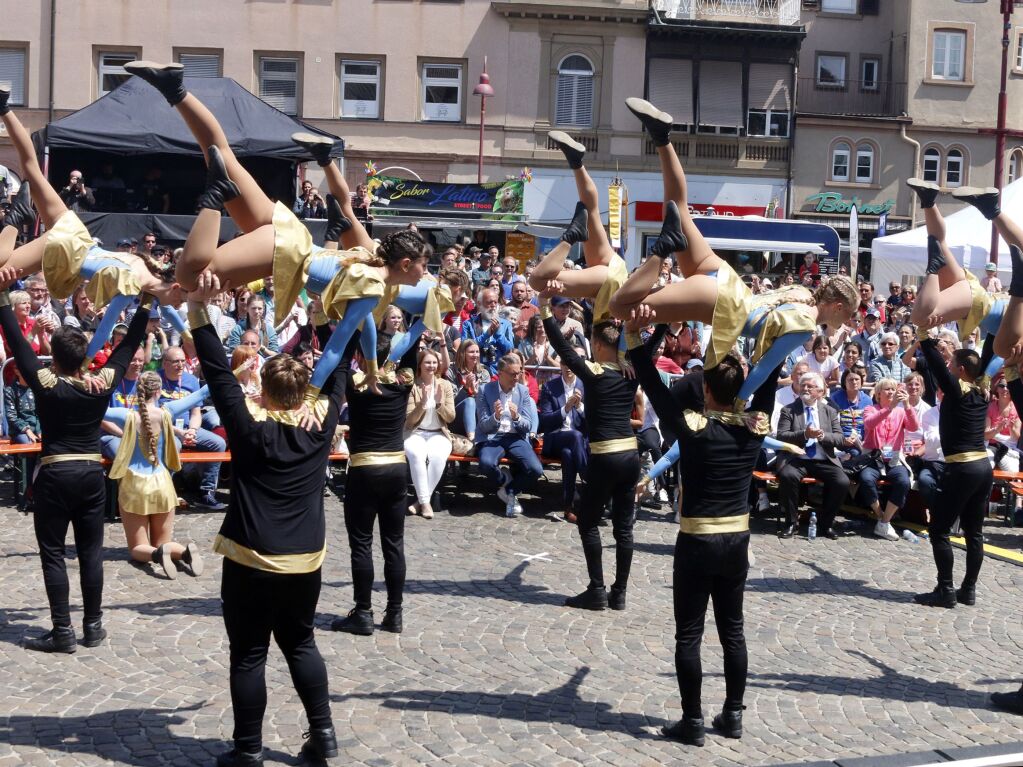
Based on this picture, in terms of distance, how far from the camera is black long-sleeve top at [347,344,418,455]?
7.60 m

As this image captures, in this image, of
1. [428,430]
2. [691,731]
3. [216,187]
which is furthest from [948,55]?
[216,187]

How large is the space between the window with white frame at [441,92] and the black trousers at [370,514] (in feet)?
85.0

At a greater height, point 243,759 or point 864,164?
point 864,164

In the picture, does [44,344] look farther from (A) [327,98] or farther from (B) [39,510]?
(A) [327,98]

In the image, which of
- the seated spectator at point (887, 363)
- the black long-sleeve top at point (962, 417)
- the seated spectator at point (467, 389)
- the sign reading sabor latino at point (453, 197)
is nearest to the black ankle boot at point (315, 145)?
the black long-sleeve top at point (962, 417)

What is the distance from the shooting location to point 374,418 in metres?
7.60

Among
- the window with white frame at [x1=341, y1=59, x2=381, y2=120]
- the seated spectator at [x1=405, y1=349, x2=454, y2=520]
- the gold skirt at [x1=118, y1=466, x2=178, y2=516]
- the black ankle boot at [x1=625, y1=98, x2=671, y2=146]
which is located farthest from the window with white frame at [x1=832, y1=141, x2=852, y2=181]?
the black ankle boot at [x1=625, y1=98, x2=671, y2=146]

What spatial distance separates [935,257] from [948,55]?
31358 millimetres

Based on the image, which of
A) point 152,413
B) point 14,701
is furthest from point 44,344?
point 14,701

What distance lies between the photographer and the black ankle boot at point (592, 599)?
27.9 ft

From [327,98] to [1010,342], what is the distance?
26.6m

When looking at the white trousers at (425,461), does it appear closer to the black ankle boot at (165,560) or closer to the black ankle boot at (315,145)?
the black ankle boot at (165,560)

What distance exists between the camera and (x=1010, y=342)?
7391mm

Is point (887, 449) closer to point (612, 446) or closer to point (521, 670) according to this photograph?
point (612, 446)
